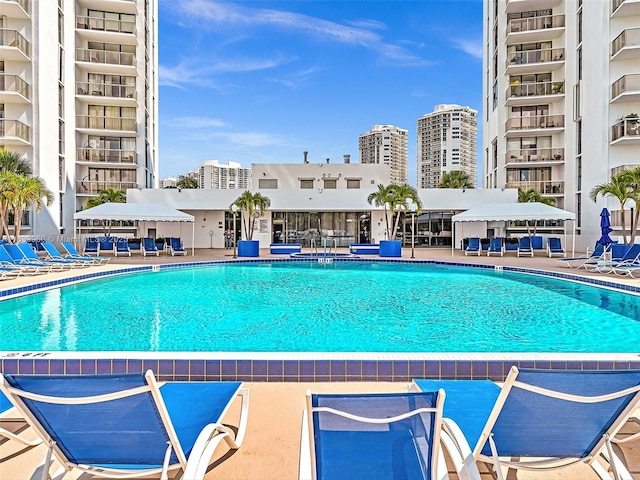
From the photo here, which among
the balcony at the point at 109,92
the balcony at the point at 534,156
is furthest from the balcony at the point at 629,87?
the balcony at the point at 109,92

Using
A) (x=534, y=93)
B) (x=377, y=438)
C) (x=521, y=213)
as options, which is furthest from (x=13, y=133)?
(x=534, y=93)

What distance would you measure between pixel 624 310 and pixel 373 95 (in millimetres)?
29272

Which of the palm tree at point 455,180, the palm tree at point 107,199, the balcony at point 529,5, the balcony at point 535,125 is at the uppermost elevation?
the balcony at point 529,5

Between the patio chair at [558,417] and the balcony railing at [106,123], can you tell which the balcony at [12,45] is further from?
the patio chair at [558,417]

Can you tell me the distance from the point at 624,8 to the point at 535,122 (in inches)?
265

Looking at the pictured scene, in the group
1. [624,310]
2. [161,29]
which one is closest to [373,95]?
[161,29]

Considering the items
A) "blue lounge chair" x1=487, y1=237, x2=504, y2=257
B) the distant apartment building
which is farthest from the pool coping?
the distant apartment building

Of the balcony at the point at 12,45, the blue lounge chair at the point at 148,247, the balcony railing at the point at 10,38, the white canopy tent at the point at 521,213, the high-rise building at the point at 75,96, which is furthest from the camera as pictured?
the high-rise building at the point at 75,96

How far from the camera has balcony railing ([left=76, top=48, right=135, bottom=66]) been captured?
2684 centimetres

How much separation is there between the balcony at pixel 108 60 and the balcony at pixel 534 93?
2220cm

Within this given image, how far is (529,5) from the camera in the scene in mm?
26703

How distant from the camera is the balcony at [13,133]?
840 inches

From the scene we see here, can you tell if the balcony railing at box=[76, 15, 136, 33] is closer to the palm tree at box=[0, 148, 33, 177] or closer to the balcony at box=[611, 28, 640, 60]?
the palm tree at box=[0, 148, 33, 177]

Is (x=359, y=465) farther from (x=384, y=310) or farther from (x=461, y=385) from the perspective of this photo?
(x=384, y=310)
